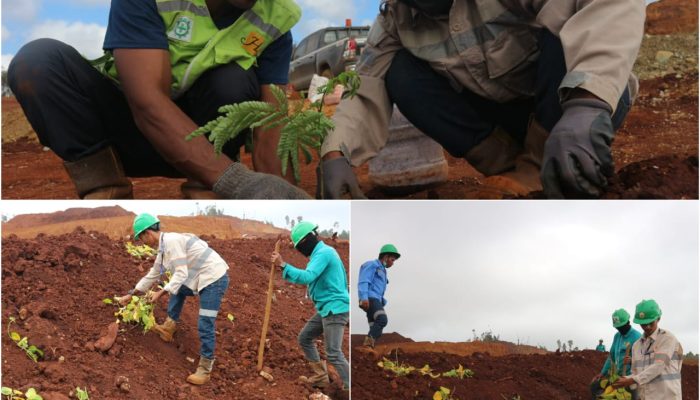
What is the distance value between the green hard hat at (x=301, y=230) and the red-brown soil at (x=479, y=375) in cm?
32

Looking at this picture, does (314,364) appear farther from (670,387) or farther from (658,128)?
(658,128)

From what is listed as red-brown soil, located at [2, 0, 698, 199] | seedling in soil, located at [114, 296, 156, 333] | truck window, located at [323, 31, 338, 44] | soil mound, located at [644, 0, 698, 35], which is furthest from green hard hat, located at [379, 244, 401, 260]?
truck window, located at [323, 31, 338, 44]

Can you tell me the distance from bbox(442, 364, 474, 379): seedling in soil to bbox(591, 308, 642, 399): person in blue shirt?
0.35 m

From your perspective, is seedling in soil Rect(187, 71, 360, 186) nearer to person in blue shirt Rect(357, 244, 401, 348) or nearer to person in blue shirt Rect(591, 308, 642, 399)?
person in blue shirt Rect(357, 244, 401, 348)

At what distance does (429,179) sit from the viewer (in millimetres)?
3387

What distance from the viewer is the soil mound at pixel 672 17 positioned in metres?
8.72

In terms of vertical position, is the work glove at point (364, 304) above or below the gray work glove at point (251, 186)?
below

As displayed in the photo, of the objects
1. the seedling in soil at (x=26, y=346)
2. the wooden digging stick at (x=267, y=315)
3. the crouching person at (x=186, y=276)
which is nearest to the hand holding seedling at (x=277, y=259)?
the wooden digging stick at (x=267, y=315)

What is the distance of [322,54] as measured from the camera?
958cm

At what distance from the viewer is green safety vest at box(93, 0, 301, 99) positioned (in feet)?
8.43

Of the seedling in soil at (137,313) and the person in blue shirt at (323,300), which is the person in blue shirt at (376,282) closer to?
the person in blue shirt at (323,300)

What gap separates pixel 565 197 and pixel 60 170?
4645 mm

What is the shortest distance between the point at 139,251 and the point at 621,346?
4.52 ft

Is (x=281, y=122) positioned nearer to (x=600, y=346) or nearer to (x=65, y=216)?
(x=65, y=216)
